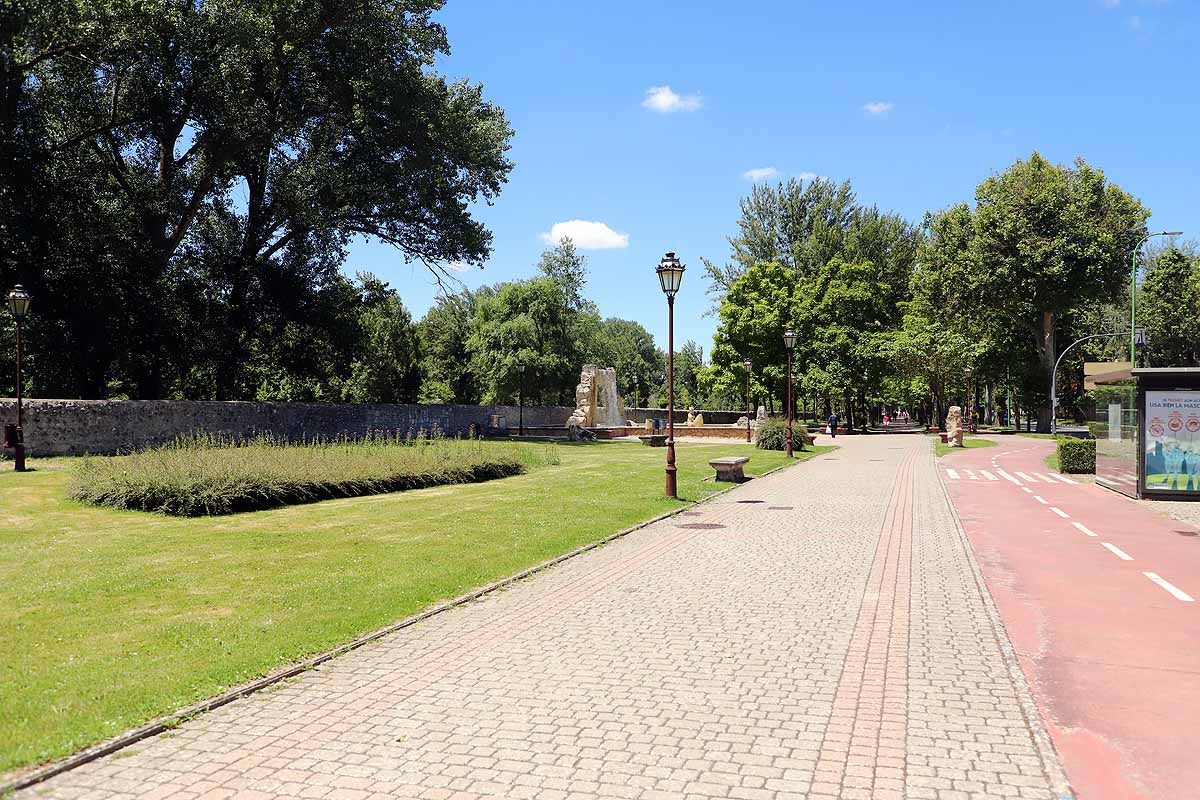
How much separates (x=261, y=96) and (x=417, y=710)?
3228 cm

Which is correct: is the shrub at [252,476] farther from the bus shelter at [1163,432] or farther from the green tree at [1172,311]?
the green tree at [1172,311]

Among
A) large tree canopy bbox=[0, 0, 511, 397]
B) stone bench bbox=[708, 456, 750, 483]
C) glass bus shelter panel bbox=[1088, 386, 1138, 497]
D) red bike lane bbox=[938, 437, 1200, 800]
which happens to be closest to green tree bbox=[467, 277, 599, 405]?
large tree canopy bbox=[0, 0, 511, 397]

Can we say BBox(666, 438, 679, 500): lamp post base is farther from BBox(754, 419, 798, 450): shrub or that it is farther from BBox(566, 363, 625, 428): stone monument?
BBox(566, 363, 625, 428): stone monument

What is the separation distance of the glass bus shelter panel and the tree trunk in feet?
112

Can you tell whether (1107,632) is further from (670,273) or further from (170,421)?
(170,421)

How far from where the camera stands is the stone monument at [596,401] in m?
50.6

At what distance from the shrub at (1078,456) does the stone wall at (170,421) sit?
91.2 feet

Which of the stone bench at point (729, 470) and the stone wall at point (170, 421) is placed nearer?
the stone bench at point (729, 470)

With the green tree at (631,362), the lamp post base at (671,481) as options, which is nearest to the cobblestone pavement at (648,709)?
the lamp post base at (671,481)

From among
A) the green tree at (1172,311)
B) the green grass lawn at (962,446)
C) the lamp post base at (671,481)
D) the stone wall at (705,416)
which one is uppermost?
the green tree at (1172,311)

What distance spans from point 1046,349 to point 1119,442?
38186 millimetres

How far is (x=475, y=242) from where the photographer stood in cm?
3662

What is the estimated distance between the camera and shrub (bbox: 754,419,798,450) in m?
35.2

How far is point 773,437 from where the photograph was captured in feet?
116
